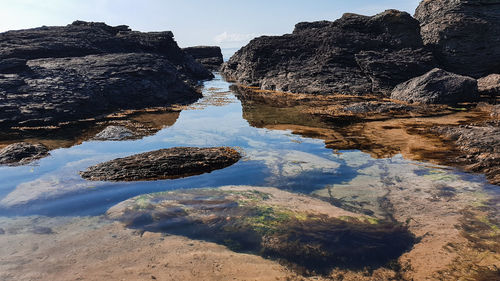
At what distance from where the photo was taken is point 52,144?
9.04 metres

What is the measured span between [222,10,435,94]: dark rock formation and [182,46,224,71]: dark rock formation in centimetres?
2644

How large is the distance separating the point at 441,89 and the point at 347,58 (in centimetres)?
899

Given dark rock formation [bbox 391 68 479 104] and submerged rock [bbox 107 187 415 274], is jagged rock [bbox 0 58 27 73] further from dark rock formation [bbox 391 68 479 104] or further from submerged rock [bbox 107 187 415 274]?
dark rock formation [bbox 391 68 479 104]

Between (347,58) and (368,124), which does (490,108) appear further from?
(347,58)

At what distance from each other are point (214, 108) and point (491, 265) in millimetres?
13604

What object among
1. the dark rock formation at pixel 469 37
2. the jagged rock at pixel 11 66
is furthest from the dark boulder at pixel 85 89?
the dark rock formation at pixel 469 37

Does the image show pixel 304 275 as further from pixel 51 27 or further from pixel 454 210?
pixel 51 27

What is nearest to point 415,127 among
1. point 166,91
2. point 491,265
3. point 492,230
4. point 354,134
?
point 354,134

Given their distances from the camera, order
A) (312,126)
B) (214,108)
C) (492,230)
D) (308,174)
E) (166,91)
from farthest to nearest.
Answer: (166,91)
(214,108)
(312,126)
(308,174)
(492,230)

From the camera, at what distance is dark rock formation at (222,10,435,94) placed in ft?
67.3

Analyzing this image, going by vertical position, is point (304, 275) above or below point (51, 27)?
below

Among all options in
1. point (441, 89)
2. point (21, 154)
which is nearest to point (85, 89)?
point (21, 154)

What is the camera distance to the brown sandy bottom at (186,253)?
337cm

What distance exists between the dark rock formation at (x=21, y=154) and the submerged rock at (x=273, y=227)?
408cm
